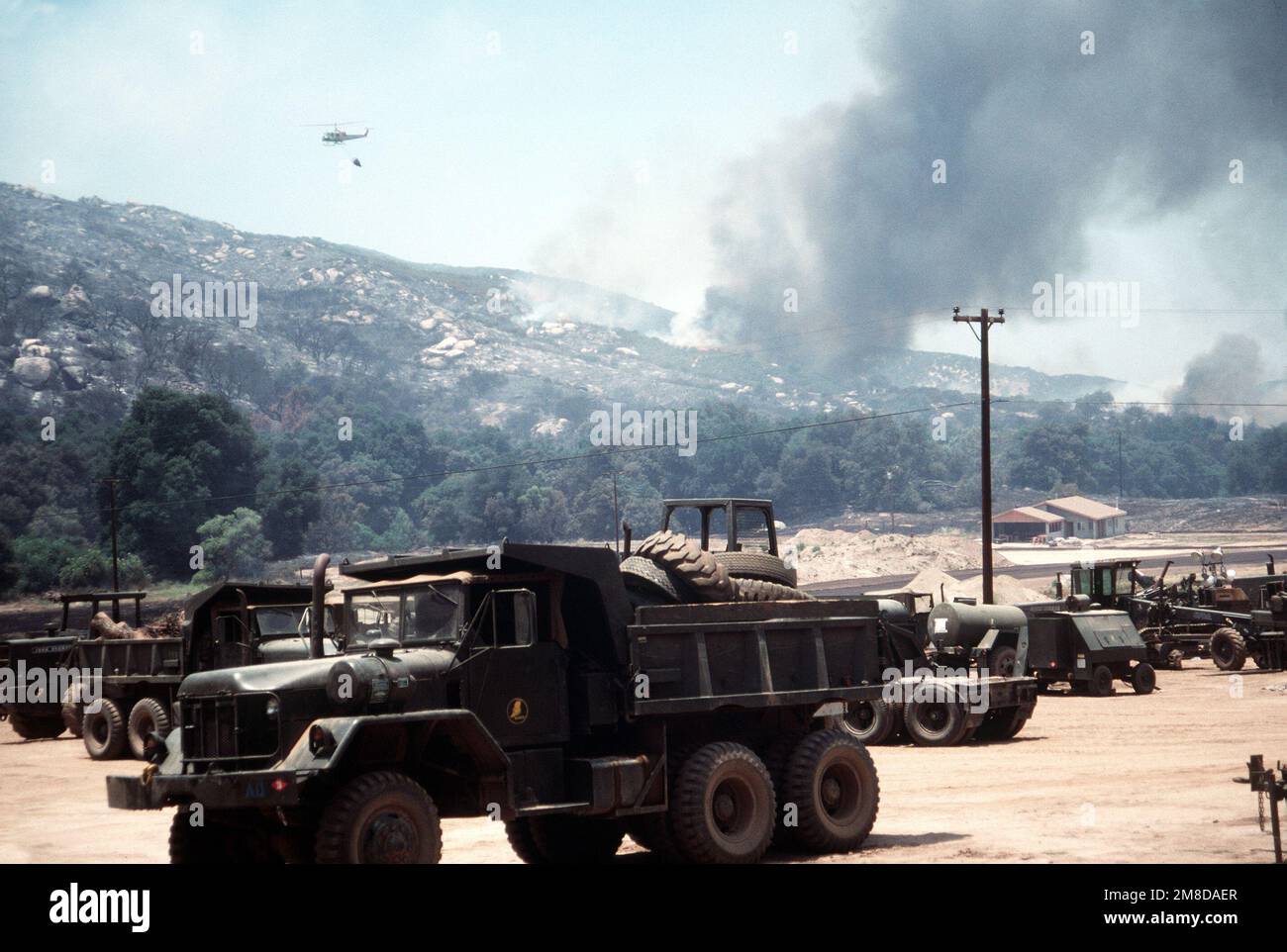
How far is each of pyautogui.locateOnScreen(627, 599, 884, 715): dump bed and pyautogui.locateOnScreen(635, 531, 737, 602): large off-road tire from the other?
0.45m

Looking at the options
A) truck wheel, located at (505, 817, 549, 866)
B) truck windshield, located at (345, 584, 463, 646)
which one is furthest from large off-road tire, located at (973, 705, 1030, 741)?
truck windshield, located at (345, 584, 463, 646)

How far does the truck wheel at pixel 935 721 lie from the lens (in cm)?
2705

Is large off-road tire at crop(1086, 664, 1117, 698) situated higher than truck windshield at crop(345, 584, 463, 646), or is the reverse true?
truck windshield at crop(345, 584, 463, 646)

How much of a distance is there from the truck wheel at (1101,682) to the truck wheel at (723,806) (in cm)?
2378

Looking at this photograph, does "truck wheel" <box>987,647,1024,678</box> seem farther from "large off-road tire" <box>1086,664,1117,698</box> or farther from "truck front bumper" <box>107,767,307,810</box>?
"truck front bumper" <box>107,767,307,810</box>

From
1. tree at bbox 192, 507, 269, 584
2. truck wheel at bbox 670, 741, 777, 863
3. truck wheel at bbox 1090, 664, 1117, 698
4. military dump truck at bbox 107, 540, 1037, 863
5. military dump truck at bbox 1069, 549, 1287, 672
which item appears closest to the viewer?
military dump truck at bbox 107, 540, 1037, 863

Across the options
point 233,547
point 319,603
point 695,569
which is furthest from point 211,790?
point 233,547

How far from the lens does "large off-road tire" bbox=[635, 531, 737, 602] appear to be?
51.1 feet

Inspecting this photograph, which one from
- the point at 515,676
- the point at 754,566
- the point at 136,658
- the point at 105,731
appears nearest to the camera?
the point at 515,676

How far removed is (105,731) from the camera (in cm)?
3069

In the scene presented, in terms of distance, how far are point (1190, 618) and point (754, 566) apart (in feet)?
110

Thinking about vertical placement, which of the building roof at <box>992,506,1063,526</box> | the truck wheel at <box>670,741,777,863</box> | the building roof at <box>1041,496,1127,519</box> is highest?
the building roof at <box>1041,496,1127,519</box>

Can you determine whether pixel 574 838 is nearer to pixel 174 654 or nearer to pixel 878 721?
pixel 878 721

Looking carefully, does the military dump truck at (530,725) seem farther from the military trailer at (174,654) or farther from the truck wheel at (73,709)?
the truck wheel at (73,709)
